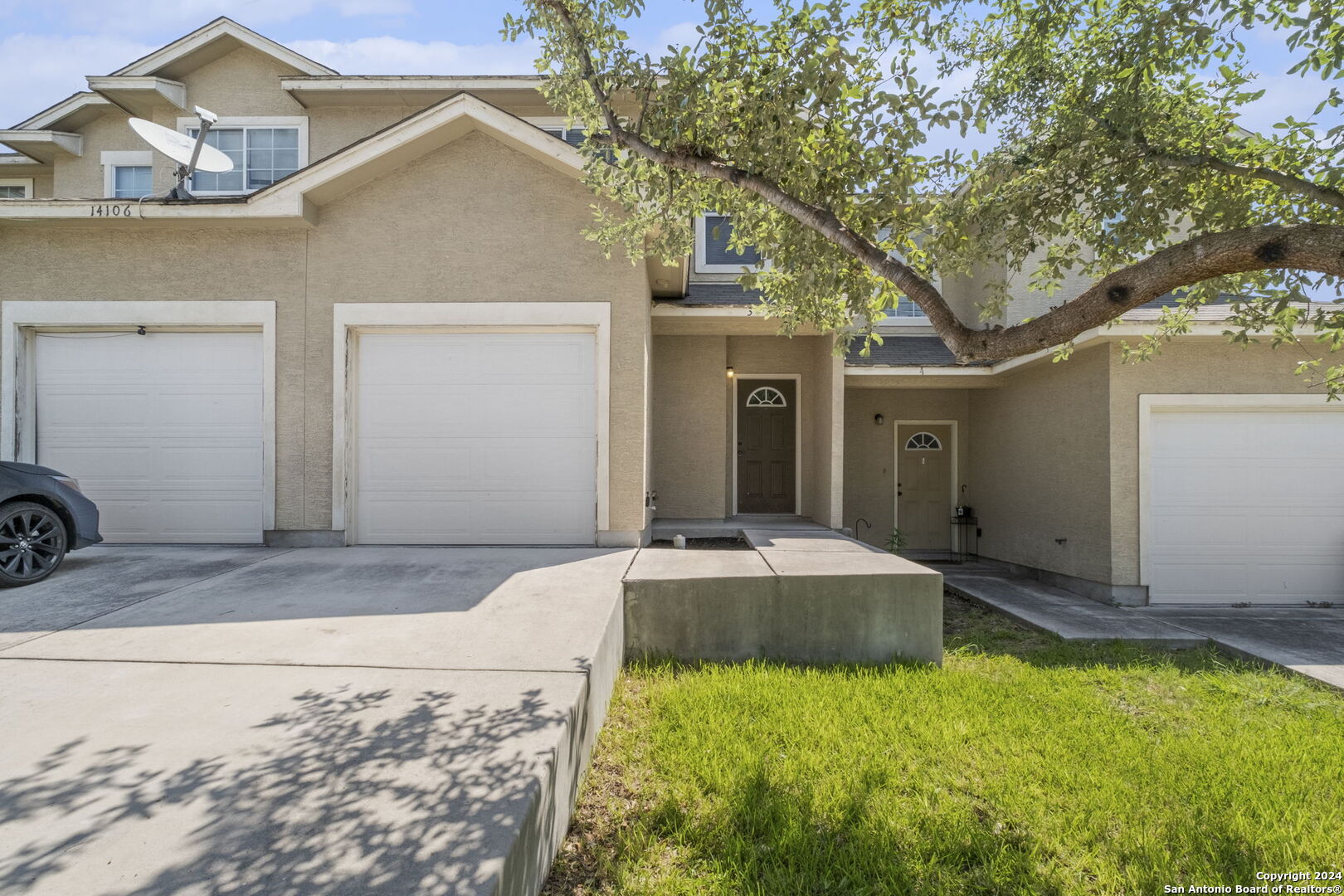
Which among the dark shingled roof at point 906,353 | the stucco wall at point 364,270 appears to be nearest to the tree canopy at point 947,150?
the stucco wall at point 364,270

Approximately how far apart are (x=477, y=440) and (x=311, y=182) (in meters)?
3.17

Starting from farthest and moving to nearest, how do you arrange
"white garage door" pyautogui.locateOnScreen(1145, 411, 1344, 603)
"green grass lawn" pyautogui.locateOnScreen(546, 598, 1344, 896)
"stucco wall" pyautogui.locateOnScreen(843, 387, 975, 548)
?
"stucco wall" pyautogui.locateOnScreen(843, 387, 975, 548)
"white garage door" pyautogui.locateOnScreen(1145, 411, 1344, 603)
"green grass lawn" pyautogui.locateOnScreen(546, 598, 1344, 896)

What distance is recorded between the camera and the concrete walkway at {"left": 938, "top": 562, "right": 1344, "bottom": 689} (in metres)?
5.50

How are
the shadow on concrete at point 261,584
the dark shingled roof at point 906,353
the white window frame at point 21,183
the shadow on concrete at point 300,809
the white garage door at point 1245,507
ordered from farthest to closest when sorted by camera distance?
the white window frame at point 21,183 < the dark shingled roof at point 906,353 < the white garage door at point 1245,507 < the shadow on concrete at point 261,584 < the shadow on concrete at point 300,809

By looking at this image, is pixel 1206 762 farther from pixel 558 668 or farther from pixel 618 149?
pixel 618 149

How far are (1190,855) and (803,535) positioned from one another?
4925 millimetres

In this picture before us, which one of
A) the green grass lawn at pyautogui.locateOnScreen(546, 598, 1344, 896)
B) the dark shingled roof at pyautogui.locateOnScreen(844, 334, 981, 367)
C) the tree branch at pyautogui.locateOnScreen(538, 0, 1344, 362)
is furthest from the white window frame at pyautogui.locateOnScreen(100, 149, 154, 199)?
the green grass lawn at pyautogui.locateOnScreen(546, 598, 1344, 896)

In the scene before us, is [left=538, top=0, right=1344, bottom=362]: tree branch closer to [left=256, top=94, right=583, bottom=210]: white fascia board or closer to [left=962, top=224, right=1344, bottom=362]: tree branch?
[left=962, top=224, right=1344, bottom=362]: tree branch

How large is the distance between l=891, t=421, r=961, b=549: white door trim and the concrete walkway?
236cm

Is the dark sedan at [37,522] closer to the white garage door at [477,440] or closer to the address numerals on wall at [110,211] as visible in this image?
the white garage door at [477,440]

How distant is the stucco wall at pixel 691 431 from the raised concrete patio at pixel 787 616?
15.0ft

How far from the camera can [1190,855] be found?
8.14 feet

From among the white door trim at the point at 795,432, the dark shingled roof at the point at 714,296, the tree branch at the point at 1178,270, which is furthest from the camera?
the white door trim at the point at 795,432

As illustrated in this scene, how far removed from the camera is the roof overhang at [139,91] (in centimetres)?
966
